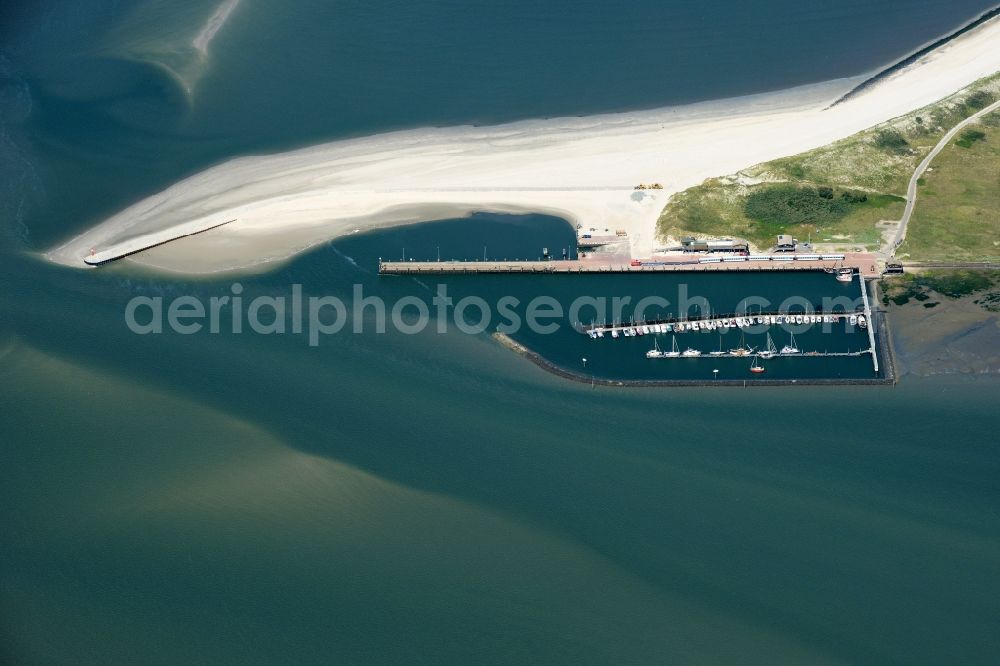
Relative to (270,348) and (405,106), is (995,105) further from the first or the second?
(270,348)

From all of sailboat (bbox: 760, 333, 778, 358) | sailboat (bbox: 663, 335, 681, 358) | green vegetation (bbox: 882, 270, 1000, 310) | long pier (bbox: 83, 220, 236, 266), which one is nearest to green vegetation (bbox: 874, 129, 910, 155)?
green vegetation (bbox: 882, 270, 1000, 310)

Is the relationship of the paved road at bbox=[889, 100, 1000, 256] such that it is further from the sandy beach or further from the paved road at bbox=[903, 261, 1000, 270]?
the sandy beach

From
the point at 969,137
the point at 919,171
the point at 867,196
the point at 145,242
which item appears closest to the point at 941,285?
the point at 867,196

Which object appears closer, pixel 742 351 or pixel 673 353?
pixel 742 351

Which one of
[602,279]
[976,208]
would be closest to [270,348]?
[602,279]

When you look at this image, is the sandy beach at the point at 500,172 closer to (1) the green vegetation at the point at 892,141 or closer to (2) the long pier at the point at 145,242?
(2) the long pier at the point at 145,242

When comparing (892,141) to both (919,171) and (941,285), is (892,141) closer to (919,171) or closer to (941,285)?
(919,171)

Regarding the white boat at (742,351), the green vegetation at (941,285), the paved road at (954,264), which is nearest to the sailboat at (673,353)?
the white boat at (742,351)
